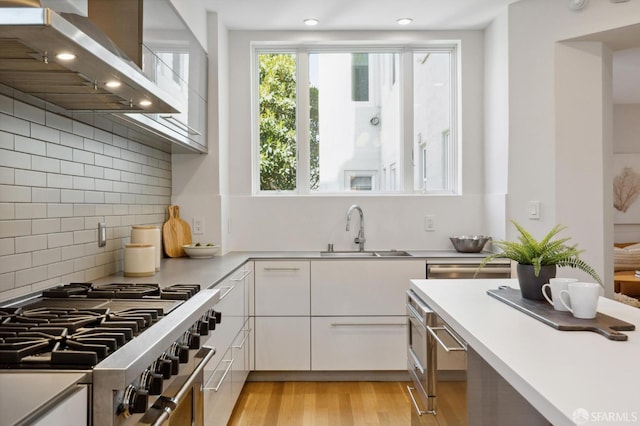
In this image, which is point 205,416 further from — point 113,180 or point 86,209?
point 113,180

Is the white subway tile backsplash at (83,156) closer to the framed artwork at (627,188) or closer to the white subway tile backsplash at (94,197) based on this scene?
the white subway tile backsplash at (94,197)

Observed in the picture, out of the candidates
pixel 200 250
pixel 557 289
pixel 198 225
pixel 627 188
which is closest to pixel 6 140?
pixel 200 250

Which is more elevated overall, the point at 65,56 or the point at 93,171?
the point at 65,56

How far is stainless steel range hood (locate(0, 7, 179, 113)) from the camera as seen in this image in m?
1.02

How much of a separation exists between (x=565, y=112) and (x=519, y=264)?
1888 mm

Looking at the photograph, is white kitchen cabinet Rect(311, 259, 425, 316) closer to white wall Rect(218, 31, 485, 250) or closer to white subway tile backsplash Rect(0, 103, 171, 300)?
white wall Rect(218, 31, 485, 250)

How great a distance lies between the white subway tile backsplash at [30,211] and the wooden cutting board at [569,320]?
1.85 meters

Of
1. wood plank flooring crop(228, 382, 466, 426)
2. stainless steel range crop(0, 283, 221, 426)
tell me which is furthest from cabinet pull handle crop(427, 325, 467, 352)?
wood plank flooring crop(228, 382, 466, 426)

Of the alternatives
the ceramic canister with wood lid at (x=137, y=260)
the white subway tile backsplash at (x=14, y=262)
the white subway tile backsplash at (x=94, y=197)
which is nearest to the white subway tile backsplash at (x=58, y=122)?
the white subway tile backsplash at (x=94, y=197)

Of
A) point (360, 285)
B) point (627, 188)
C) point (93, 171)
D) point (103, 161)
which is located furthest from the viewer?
point (627, 188)

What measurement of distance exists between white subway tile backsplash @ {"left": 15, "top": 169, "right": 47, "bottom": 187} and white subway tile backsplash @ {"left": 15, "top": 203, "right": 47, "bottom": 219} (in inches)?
3.2

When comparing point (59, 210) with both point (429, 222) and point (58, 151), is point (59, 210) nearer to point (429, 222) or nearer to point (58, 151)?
point (58, 151)

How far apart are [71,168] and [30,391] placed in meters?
1.42

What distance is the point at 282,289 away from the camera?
3248mm
